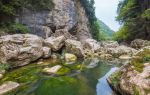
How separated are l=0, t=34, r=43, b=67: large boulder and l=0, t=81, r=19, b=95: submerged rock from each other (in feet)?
14.4

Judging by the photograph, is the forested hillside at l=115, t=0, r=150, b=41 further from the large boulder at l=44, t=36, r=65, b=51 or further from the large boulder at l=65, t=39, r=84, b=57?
the large boulder at l=44, t=36, r=65, b=51

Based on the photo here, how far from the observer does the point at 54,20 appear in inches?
1212

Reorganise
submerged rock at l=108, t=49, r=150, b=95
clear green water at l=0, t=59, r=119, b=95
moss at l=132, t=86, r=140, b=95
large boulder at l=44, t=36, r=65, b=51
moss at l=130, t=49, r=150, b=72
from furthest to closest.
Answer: large boulder at l=44, t=36, r=65, b=51, clear green water at l=0, t=59, r=119, b=95, moss at l=130, t=49, r=150, b=72, submerged rock at l=108, t=49, r=150, b=95, moss at l=132, t=86, r=140, b=95

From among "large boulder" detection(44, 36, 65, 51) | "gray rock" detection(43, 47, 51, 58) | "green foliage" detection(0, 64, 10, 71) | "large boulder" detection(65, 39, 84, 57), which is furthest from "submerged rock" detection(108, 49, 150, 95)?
"large boulder" detection(44, 36, 65, 51)

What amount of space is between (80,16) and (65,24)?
971 centimetres

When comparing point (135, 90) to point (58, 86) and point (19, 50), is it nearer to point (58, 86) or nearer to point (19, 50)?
point (58, 86)

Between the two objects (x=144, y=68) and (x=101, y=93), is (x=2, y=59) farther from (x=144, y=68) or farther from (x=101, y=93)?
(x=144, y=68)

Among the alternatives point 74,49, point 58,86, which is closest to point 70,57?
point 74,49

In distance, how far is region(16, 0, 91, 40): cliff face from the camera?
27094 mm

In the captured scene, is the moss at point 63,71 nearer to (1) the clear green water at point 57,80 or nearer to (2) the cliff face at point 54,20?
(1) the clear green water at point 57,80

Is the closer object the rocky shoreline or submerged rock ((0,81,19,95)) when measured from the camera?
submerged rock ((0,81,19,95))

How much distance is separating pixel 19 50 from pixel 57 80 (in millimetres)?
5659

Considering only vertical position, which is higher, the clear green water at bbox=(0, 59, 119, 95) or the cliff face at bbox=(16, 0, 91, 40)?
the cliff face at bbox=(16, 0, 91, 40)

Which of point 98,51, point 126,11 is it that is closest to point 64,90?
point 98,51
